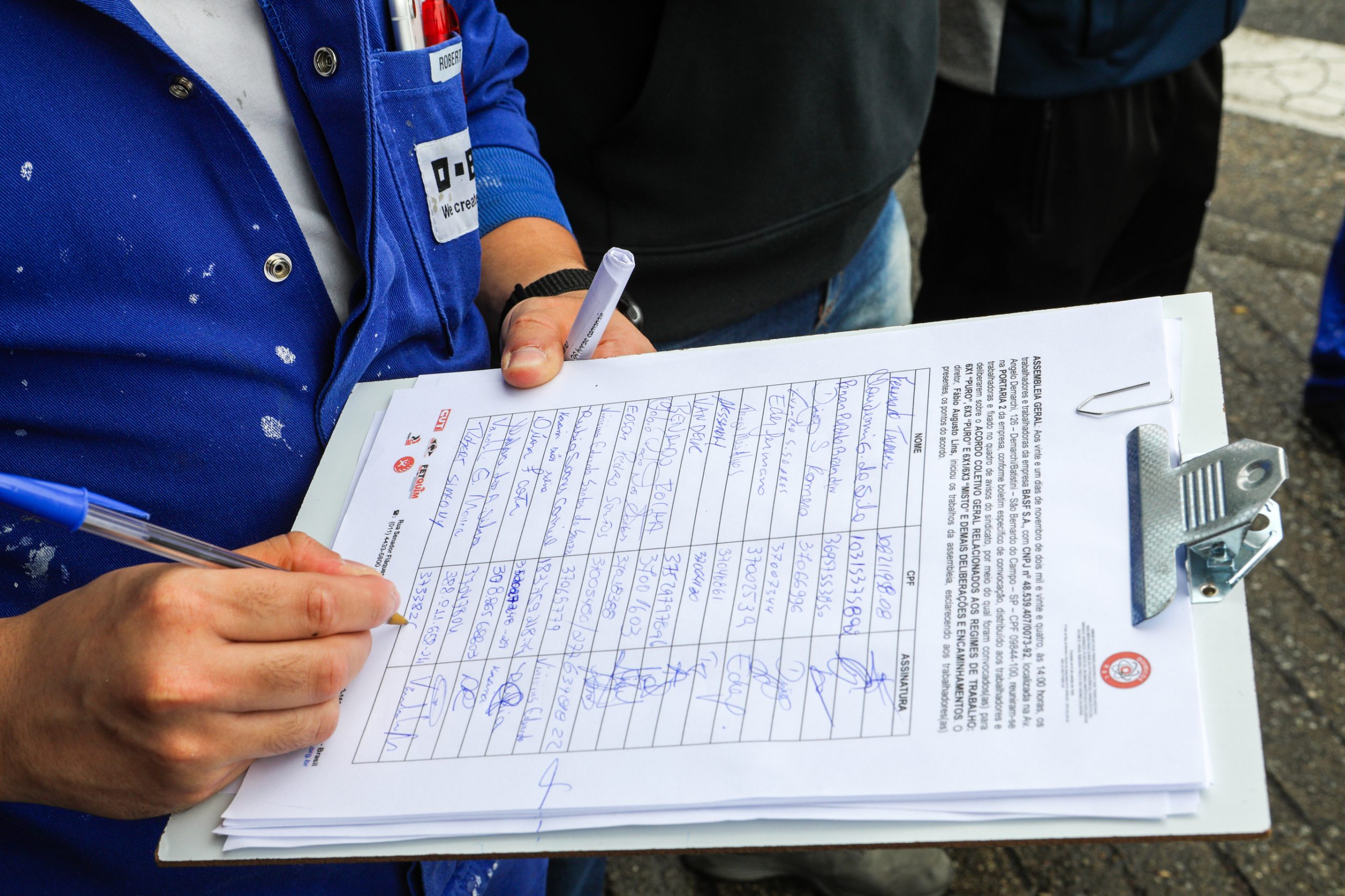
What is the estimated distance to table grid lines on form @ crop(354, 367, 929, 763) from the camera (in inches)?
25.6


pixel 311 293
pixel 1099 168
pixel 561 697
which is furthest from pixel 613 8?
pixel 1099 168

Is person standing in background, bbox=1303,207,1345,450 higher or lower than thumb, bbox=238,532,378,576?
lower

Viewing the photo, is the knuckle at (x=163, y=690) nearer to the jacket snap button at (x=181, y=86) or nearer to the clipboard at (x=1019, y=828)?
the clipboard at (x=1019, y=828)

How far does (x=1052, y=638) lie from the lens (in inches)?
24.2

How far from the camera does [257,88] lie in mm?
812

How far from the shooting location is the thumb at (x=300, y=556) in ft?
2.36

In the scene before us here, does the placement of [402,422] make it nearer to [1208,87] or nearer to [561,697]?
[561,697]

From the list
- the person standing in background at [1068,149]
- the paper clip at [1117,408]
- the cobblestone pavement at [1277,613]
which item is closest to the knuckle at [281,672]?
the paper clip at [1117,408]

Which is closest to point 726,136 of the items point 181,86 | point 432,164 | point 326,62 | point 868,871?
point 432,164

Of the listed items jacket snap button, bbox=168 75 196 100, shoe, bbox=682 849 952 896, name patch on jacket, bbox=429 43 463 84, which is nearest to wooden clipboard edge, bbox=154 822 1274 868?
jacket snap button, bbox=168 75 196 100

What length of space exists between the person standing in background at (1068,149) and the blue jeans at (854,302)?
0.38 meters

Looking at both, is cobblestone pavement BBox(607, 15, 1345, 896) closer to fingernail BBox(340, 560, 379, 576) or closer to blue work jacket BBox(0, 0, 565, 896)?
blue work jacket BBox(0, 0, 565, 896)

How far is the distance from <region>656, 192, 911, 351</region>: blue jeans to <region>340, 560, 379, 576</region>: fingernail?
0.70 m

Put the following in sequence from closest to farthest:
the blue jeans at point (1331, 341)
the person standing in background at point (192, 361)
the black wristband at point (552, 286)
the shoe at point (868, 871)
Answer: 1. the person standing in background at point (192, 361)
2. the black wristband at point (552, 286)
3. the shoe at point (868, 871)
4. the blue jeans at point (1331, 341)
